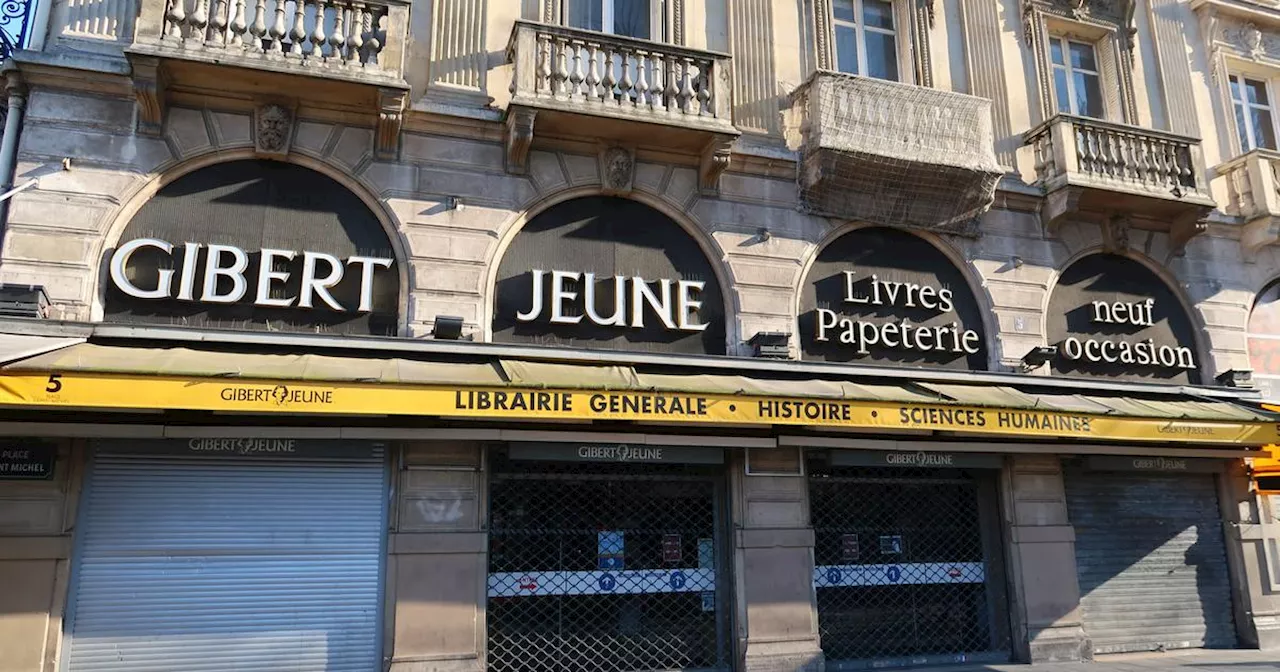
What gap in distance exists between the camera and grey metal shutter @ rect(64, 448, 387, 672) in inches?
295

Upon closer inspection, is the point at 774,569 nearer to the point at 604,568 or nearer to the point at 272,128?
the point at 604,568

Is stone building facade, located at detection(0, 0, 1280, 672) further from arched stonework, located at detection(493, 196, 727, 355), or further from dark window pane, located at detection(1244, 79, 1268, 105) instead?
dark window pane, located at detection(1244, 79, 1268, 105)

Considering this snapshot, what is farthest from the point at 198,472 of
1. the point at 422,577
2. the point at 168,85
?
the point at 168,85

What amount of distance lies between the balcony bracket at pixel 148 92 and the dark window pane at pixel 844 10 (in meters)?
→ 8.31

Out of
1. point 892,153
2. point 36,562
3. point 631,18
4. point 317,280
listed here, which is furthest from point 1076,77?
point 36,562

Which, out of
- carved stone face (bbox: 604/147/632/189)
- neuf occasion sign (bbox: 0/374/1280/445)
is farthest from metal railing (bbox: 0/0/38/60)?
carved stone face (bbox: 604/147/632/189)

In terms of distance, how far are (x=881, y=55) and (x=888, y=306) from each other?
3737 millimetres

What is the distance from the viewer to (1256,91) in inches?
556

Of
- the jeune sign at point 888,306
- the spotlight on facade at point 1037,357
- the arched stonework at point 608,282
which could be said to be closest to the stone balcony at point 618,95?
the arched stonework at point 608,282

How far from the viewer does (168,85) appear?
8445mm

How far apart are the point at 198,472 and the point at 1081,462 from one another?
1001cm

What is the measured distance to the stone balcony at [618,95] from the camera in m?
9.30

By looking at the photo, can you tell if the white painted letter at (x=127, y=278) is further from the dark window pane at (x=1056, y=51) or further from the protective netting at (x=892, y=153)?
the dark window pane at (x=1056, y=51)

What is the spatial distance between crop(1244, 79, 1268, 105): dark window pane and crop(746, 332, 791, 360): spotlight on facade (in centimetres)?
1008
